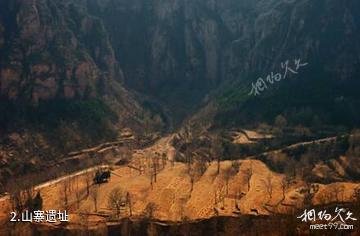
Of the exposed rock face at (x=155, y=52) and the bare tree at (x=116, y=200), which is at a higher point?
the exposed rock face at (x=155, y=52)

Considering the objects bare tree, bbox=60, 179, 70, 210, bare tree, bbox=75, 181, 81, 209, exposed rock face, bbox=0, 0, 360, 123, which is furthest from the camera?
exposed rock face, bbox=0, 0, 360, 123

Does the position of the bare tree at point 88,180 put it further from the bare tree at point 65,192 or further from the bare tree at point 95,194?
the bare tree at point 65,192

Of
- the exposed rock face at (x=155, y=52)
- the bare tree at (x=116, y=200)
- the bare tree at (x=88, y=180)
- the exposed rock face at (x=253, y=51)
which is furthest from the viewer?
the exposed rock face at (x=253, y=51)

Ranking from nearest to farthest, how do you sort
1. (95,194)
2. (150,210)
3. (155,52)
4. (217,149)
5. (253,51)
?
(150,210), (95,194), (217,149), (253,51), (155,52)

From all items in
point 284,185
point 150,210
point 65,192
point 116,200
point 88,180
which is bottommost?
point 150,210

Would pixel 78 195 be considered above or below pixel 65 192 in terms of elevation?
below

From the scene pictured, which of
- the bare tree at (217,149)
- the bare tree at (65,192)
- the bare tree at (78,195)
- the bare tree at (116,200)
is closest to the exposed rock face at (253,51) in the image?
the bare tree at (217,149)

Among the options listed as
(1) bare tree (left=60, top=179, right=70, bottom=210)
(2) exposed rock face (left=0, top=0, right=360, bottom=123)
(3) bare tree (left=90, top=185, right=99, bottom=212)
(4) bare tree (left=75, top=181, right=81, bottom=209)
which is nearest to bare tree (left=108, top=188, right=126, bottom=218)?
(3) bare tree (left=90, top=185, right=99, bottom=212)

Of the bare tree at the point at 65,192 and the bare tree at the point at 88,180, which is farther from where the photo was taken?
the bare tree at the point at 88,180

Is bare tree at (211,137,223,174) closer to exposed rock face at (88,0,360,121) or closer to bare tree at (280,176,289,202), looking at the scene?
bare tree at (280,176,289,202)

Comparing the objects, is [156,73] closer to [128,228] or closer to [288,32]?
[288,32]

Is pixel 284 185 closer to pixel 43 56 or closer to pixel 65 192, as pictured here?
pixel 65 192

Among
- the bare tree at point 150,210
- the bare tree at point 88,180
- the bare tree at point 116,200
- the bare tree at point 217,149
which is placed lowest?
the bare tree at point 150,210

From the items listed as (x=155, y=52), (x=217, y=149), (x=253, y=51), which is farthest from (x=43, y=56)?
(x=155, y=52)
